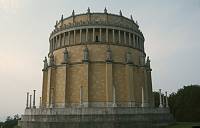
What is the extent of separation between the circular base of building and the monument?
0.27 metres

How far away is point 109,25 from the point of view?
3928 centimetres

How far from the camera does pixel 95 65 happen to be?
37.8 metres

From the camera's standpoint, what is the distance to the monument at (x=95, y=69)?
35.8 meters

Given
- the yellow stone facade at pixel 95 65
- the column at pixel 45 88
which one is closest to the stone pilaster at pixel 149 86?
the yellow stone facade at pixel 95 65

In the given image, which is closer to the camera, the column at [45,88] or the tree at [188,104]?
the column at [45,88]

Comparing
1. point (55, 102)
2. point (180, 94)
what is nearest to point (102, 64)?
point (55, 102)

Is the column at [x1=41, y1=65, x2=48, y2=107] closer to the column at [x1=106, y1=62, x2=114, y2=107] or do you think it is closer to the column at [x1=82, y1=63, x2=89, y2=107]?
the column at [x1=82, y1=63, x2=89, y2=107]

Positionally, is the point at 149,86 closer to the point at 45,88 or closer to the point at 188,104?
the point at 188,104

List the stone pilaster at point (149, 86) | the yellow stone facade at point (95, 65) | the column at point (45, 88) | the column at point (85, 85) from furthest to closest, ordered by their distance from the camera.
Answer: the stone pilaster at point (149, 86) → the column at point (45, 88) → the yellow stone facade at point (95, 65) → the column at point (85, 85)

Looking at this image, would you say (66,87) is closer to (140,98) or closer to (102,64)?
(102,64)

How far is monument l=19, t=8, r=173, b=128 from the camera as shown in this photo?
35844mm

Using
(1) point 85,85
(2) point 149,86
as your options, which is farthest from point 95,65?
(2) point 149,86

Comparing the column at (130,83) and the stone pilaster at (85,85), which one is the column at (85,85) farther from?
the column at (130,83)

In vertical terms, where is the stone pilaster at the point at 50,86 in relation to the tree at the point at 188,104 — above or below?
above
